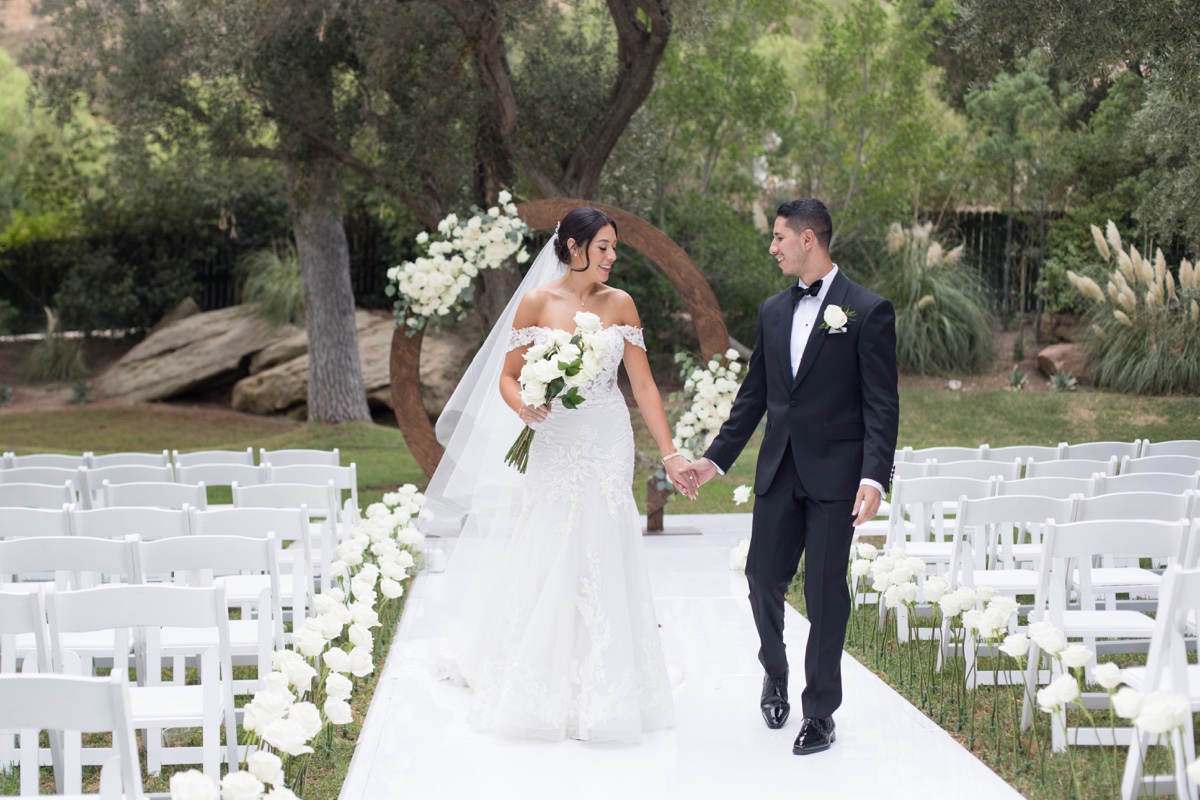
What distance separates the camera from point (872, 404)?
151 inches

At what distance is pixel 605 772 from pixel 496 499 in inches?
59.1

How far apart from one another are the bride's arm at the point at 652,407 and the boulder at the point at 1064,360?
1128cm

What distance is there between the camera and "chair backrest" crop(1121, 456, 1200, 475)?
21.5 ft

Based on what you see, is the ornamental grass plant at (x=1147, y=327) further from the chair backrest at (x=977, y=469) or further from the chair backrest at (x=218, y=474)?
the chair backrest at (x=218, y=474)

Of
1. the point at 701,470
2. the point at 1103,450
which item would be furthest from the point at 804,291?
the point at 1103,450

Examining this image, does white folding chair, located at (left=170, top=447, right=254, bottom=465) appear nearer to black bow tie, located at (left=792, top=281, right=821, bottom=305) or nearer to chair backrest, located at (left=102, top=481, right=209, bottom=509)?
chair backrest, located at (left=102, top=481, right=209, bottom=509)

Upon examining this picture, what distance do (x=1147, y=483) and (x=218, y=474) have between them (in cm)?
492

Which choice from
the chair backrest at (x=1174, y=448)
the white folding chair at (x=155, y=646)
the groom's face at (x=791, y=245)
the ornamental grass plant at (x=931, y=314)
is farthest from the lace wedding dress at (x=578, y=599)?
the ornamental grass plant at (x=931, y=314)

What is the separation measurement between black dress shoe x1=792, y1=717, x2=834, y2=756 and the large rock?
1425 cm

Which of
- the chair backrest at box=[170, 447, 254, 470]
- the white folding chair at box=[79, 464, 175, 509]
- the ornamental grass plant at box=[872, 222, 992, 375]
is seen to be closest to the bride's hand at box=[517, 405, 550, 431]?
the white folding chair at box=[79, 464, 175, 509]

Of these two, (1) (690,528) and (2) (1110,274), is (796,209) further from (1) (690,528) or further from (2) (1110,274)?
(2) (1110,274)

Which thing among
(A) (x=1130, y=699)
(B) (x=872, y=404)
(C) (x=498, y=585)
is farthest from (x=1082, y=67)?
(A) (x=1130, y=699)

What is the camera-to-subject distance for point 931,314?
50.4ft

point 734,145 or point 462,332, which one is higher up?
point 734,145
